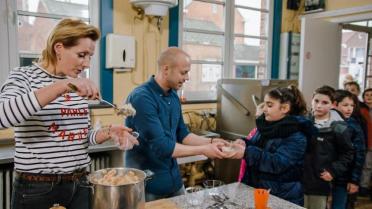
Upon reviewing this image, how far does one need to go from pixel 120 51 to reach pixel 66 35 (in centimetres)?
168

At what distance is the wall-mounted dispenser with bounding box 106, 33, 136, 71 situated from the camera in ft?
9.26

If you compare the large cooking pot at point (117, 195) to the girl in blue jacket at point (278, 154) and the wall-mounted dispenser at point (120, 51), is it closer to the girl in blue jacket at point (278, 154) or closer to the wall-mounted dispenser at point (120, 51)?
the girl in blue jacket at point (278, 154)

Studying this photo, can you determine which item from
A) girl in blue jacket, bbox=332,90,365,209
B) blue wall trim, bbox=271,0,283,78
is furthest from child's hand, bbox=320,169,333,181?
blue wall trim, bbox=271,0,283,78

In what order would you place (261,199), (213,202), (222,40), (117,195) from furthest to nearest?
(222,40) < (213,202) < (261,199) < (117,195)

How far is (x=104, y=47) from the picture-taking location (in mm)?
2873

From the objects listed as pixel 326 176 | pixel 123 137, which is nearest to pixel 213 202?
pixel 123 137

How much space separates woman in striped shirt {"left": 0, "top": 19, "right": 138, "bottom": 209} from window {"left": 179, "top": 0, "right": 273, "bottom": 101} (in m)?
2.19

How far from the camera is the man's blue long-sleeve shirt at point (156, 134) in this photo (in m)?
1.61

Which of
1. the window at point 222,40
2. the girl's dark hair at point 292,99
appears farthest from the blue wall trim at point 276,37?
the girl's dark hair at point 292,99

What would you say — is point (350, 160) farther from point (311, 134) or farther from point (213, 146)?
point (213, 146)

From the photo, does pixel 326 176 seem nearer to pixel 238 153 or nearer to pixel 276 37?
pixel 238 153

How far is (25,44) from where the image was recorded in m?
2.62

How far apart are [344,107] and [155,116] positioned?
5.68 feet

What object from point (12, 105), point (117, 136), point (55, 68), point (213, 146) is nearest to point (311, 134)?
point (213, 146)
